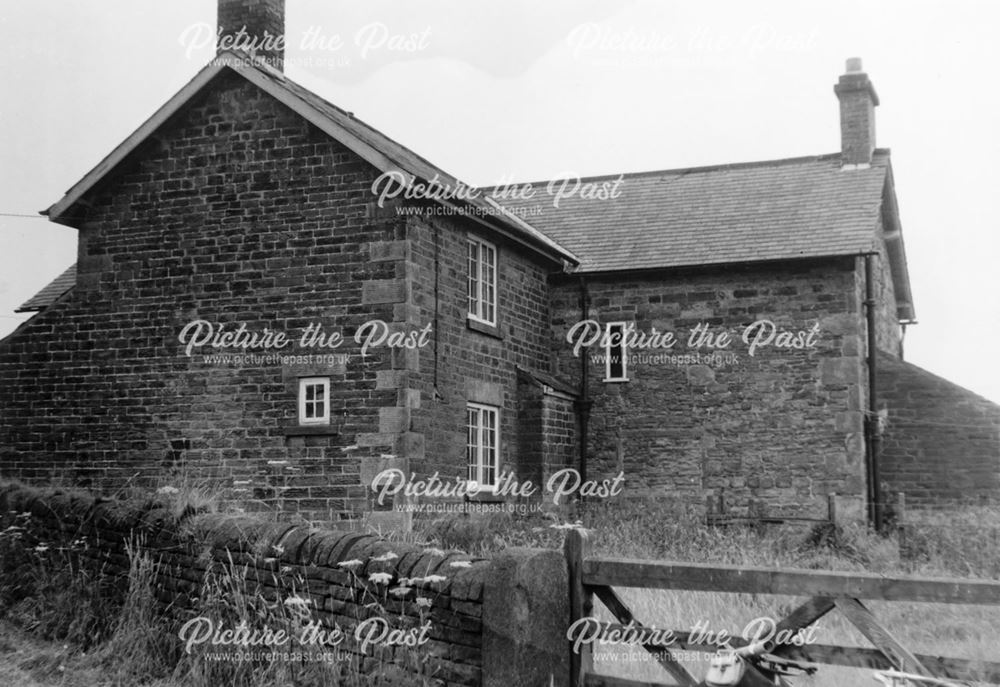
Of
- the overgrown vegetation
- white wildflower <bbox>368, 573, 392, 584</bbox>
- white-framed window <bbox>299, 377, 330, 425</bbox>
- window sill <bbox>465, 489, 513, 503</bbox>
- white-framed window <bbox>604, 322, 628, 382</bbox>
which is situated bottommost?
the overgrown vegetation

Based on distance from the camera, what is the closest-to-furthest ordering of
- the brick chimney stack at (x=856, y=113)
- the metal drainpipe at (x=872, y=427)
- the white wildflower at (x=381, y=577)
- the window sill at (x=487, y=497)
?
1. the white wildflower at (x=381, y=577)
2. the window sill at (x=487, y=497)
3. the metal drainpipe at (x=872, y=427)
4. the brick chimney stack at (x=856, y=113)

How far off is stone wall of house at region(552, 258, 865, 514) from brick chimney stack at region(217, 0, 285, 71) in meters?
7.34

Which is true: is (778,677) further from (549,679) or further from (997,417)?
(997,417)

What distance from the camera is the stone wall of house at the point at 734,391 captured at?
768 inches

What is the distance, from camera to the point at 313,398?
1608cm

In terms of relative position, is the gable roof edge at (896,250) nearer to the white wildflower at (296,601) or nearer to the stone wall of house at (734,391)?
the stone wall of house at (734,391)

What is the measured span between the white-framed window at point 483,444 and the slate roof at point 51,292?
11484 millimetres

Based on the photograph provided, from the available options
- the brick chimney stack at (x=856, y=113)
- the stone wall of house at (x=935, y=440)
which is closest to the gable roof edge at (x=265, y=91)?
the stone wall of house at (x=935, y=440)

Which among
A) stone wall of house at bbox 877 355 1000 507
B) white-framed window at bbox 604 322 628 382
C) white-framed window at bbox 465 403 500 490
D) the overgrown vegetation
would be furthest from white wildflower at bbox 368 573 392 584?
stone wall of house at bbox 877 355 1000 507

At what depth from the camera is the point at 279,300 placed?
16438 millimetres

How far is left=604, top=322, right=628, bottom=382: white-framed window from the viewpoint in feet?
69.4

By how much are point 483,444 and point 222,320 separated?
4657mm

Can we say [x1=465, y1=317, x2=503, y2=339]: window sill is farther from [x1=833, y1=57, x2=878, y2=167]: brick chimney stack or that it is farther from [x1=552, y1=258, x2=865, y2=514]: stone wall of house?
[x1=833, y1=57, x2=878, y2=167]: brick chimney stack

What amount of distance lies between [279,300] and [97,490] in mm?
4083
